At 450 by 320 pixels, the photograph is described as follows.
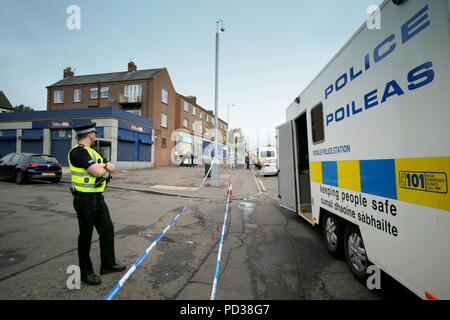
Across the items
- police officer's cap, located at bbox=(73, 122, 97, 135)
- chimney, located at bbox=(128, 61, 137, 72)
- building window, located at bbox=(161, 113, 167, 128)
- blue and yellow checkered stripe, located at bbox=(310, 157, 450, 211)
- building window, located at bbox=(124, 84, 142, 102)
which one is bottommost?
blue and yellow checkered stripe, located at bbox=(310, 157, 450, 211)

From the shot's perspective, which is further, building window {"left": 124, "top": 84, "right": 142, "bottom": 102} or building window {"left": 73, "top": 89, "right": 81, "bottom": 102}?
building window {"left": 73, "top": 89, "right": 81, "bottom": 102}

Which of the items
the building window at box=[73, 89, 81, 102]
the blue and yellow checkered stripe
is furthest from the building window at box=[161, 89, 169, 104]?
the blue and yellow checkered stripe

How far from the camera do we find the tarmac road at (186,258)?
103 inches

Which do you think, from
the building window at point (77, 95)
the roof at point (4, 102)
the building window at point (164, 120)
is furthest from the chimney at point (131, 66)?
the roof at point (4, 102)

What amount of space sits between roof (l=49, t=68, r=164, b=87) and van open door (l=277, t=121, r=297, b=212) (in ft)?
86.8

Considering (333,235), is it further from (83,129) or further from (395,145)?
(83,129)

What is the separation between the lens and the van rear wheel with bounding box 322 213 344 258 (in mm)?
3430

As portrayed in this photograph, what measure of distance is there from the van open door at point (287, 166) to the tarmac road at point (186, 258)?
1.81 feet

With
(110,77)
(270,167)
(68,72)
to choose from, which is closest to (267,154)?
(270,167)

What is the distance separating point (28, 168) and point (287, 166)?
1224 centimetres

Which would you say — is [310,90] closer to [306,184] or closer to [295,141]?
[295,141]

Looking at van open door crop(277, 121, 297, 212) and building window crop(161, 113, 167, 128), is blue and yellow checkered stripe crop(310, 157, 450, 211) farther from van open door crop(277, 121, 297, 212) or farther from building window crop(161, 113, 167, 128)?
building window crop(161, 113, 167, 128)
